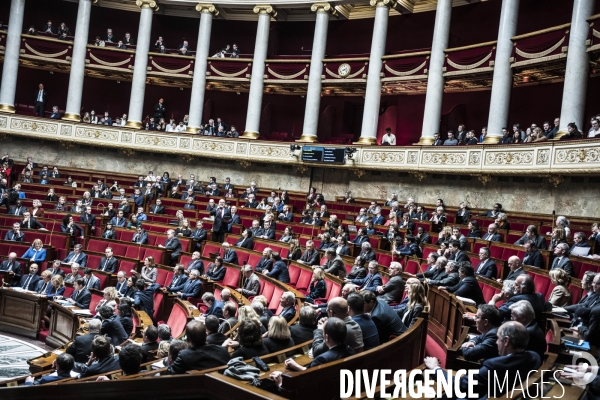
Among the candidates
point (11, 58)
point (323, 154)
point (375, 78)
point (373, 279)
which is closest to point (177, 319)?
point (373, 279)

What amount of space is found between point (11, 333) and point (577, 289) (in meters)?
7.51

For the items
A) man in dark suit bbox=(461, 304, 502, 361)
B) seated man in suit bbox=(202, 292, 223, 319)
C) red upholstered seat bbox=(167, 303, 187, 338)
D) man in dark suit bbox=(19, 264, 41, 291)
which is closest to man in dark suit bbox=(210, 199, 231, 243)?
man in dark suit bbox=(19, 264, 41, 291)

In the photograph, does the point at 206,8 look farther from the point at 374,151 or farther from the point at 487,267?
the point at 487,267

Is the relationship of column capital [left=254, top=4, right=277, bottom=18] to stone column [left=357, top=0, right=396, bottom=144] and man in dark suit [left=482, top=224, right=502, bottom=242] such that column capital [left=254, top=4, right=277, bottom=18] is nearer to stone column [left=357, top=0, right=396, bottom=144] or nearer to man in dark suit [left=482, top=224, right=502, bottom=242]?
stone column [left=357, top=0, right=396, bottom=144]

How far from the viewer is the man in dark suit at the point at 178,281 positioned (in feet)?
27.5

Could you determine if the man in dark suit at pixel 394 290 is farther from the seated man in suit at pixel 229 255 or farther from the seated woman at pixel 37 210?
the seated woman at pixel 37 210

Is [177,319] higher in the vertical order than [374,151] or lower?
lower

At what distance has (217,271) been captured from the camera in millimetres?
8914

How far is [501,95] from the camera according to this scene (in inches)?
504

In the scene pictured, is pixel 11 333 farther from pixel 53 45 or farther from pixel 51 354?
pixel 53 45

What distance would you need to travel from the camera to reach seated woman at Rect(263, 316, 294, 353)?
410cm

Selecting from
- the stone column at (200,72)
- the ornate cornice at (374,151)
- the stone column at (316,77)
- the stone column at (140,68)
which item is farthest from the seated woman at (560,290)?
the stone column at (140,68)

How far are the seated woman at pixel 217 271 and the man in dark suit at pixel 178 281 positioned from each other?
0.46 meters

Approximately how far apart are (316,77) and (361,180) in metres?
3.45
